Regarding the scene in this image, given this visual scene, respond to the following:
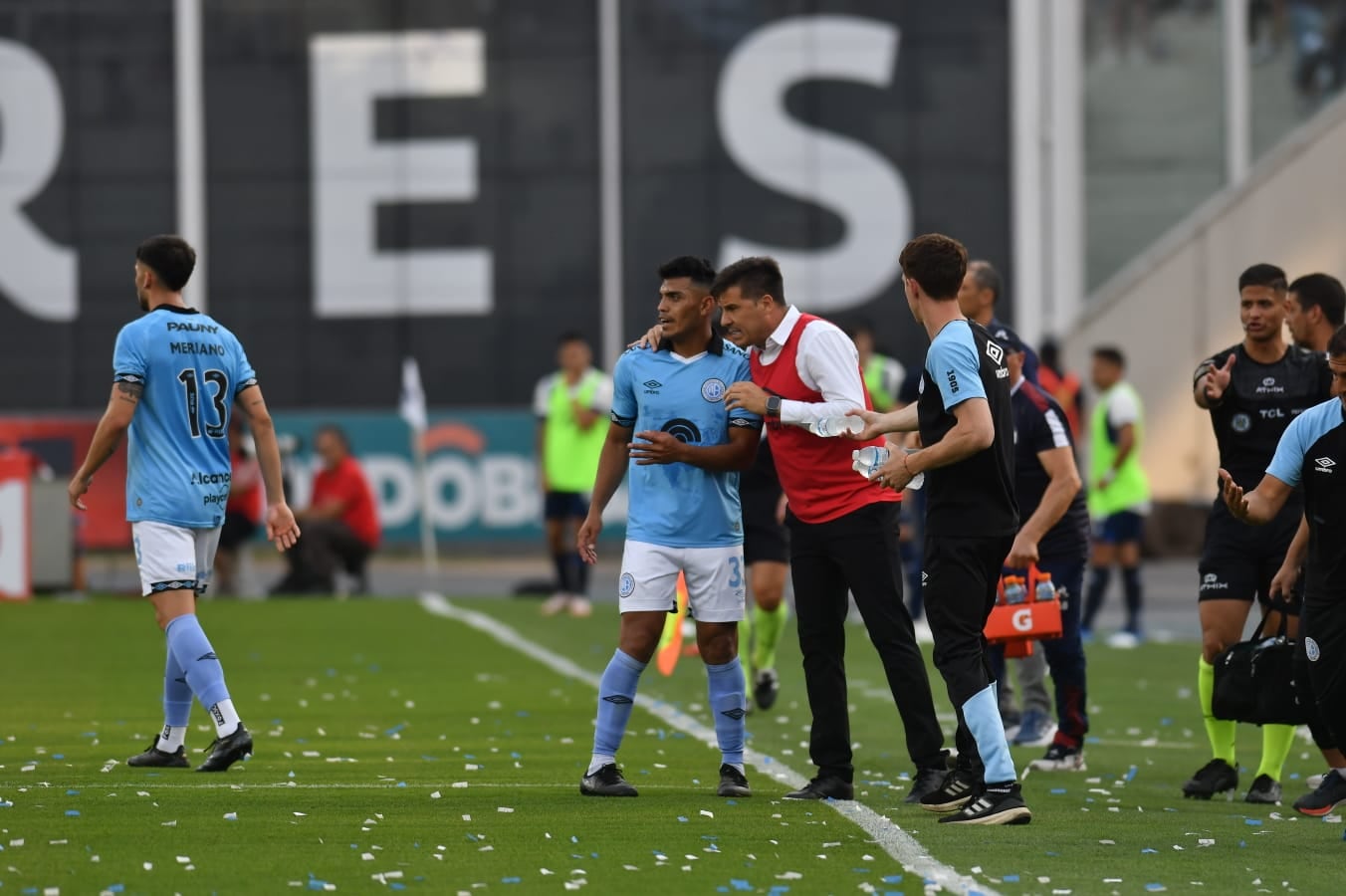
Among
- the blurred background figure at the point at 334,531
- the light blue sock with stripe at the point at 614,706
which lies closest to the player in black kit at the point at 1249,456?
the light blue sock with stripe at the point at 614,706

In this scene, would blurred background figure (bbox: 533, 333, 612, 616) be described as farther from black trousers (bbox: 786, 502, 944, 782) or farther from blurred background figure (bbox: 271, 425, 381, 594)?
black trousers (bbox: 786, 502, 944, 782)

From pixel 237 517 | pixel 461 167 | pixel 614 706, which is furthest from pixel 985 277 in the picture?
pixel 461 167


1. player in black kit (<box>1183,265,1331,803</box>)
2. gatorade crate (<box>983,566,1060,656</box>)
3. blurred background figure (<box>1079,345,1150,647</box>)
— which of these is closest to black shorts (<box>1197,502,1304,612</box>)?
player in black kit (<box>1183,265,1331,803</box>)

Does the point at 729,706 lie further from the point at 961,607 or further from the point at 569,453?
the point at 569,453

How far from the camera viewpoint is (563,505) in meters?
19.1

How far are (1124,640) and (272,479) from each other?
30.9ft

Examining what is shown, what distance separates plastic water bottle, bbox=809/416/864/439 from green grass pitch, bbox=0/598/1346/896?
141cm

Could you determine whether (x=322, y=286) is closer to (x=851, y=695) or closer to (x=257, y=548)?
(x=257, y=548)

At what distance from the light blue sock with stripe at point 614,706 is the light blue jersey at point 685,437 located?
51 cm

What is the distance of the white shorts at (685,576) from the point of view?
28.0ft

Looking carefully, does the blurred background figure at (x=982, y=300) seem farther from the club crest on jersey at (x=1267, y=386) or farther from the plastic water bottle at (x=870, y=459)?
the plastic water bottle at (x=870, y=459)

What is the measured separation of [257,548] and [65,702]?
62.0 feet

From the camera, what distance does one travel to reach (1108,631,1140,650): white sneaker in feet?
54.8

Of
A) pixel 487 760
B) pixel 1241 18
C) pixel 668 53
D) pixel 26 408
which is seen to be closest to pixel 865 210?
pixel 668 53
